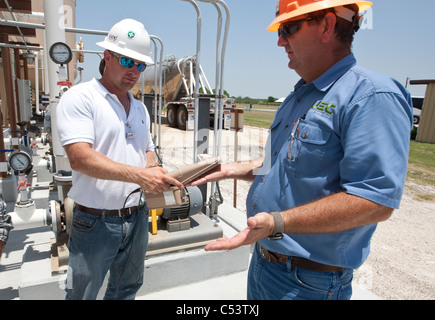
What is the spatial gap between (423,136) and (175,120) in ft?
51.6

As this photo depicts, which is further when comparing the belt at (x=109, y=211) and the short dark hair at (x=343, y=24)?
the belt at (x=109, y=211)

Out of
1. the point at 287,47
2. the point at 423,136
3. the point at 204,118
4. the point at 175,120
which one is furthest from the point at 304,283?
the point at 423,136

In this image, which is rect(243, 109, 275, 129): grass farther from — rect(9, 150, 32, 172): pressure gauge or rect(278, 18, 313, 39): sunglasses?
rect(278, 18, 313, 39): sunglasses

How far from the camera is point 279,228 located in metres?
1.14

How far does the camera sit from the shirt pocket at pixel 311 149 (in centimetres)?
121

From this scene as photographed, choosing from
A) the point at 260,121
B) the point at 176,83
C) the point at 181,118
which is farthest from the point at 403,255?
the point at 260,121

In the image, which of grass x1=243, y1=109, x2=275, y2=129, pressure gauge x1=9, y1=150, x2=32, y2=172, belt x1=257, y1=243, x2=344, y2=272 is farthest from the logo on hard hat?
grass x1=243, y1=109, x2=275, y2=129

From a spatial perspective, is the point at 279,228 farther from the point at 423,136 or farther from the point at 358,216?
the point at 423,136

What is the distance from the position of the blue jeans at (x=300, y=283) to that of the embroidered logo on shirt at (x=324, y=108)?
69cm

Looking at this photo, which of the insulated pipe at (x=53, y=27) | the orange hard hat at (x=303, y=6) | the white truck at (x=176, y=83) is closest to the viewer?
the orange hard hat at (x=303, y=6)

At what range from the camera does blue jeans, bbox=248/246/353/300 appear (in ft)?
4.41

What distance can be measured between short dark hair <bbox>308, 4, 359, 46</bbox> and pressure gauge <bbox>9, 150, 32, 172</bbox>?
3754 mm

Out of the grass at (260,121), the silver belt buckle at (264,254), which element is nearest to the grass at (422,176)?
the grass at (260,121)

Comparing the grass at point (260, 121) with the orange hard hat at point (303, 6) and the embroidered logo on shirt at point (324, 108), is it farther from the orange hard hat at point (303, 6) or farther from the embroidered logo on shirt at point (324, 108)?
the embroidered logo on shirt at point (324, 108)
